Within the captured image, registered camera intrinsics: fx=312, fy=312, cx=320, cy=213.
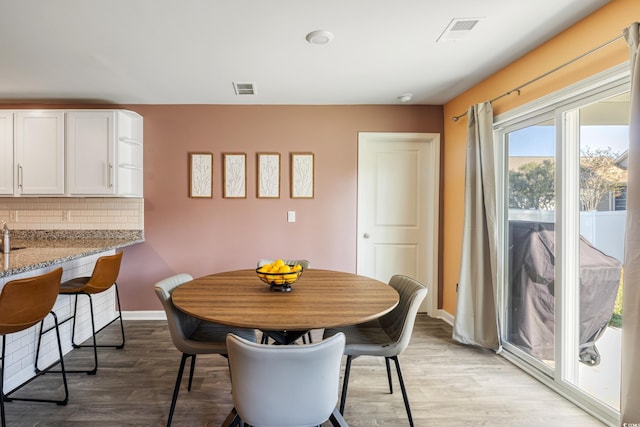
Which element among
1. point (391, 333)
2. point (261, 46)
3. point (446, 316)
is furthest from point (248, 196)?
point (446, 316)

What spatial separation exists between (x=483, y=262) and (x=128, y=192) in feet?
11.6

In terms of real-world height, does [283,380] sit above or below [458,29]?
below

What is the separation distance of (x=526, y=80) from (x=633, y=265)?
151 cm

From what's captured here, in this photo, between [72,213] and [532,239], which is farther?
[72,213]

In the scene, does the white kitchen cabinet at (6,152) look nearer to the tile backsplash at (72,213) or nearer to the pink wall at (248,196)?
the tile backsplash at (72,213)

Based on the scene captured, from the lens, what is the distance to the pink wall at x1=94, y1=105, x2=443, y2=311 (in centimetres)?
349

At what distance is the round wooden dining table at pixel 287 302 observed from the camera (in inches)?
52.7

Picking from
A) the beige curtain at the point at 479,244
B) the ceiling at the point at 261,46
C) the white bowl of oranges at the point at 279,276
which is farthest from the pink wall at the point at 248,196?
the white bowl of oranges at the point at 279,276

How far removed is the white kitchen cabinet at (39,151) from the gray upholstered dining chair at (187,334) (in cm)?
228

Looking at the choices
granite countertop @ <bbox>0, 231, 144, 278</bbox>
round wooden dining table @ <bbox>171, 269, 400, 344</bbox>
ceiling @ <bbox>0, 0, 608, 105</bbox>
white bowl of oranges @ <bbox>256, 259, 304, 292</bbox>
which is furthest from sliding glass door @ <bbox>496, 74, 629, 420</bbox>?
granite countertop @ <bbox>0, 231, 144, 278</bbox>

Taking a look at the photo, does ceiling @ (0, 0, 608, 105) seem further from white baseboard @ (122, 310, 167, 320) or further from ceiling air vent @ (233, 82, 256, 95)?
white baseboard @ (122, 310, 167, 320)

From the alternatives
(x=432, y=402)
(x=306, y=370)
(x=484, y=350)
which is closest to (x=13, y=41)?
(x=306, y=370)

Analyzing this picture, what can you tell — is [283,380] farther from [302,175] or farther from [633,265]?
[302,175]

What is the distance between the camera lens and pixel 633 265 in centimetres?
151
